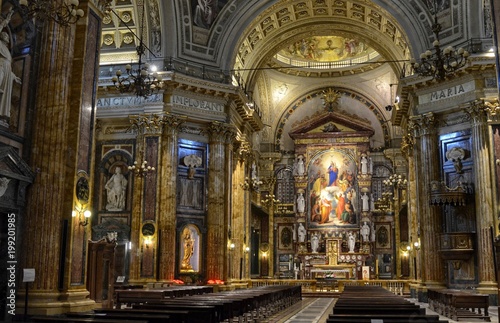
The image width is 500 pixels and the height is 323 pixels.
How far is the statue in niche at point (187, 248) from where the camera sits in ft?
72.9

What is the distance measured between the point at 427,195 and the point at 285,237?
51.0 feet

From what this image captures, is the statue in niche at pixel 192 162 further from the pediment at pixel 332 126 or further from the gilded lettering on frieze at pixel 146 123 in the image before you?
the pediment at pixel 332 126

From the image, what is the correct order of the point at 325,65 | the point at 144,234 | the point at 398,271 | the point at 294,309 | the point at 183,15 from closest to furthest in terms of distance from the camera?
1. the point at 294,309
2. the point at 144,234
3. the point at 183,15
4. the point at 398,271
5. the point at 325,65

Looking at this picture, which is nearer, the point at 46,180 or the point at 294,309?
the point at 46,180

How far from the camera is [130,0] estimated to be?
2231 centimetres

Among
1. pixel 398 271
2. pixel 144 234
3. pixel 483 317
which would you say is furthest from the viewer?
pixel 398 271

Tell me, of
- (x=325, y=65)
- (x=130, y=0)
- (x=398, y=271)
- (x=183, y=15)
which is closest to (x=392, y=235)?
(x=398, y=271)

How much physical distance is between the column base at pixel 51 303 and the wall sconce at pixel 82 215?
4.46ft

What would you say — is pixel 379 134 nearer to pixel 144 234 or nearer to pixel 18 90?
pixel 144 234

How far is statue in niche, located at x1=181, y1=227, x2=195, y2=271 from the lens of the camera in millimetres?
22234

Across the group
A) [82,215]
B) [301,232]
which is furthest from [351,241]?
[82,215]

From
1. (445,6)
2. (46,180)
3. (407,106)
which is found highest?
(445,6)

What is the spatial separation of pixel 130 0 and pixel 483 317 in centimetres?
1709

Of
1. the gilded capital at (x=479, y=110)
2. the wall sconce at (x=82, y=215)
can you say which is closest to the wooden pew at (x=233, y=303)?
the wall sconce at (x=82, y=215)
